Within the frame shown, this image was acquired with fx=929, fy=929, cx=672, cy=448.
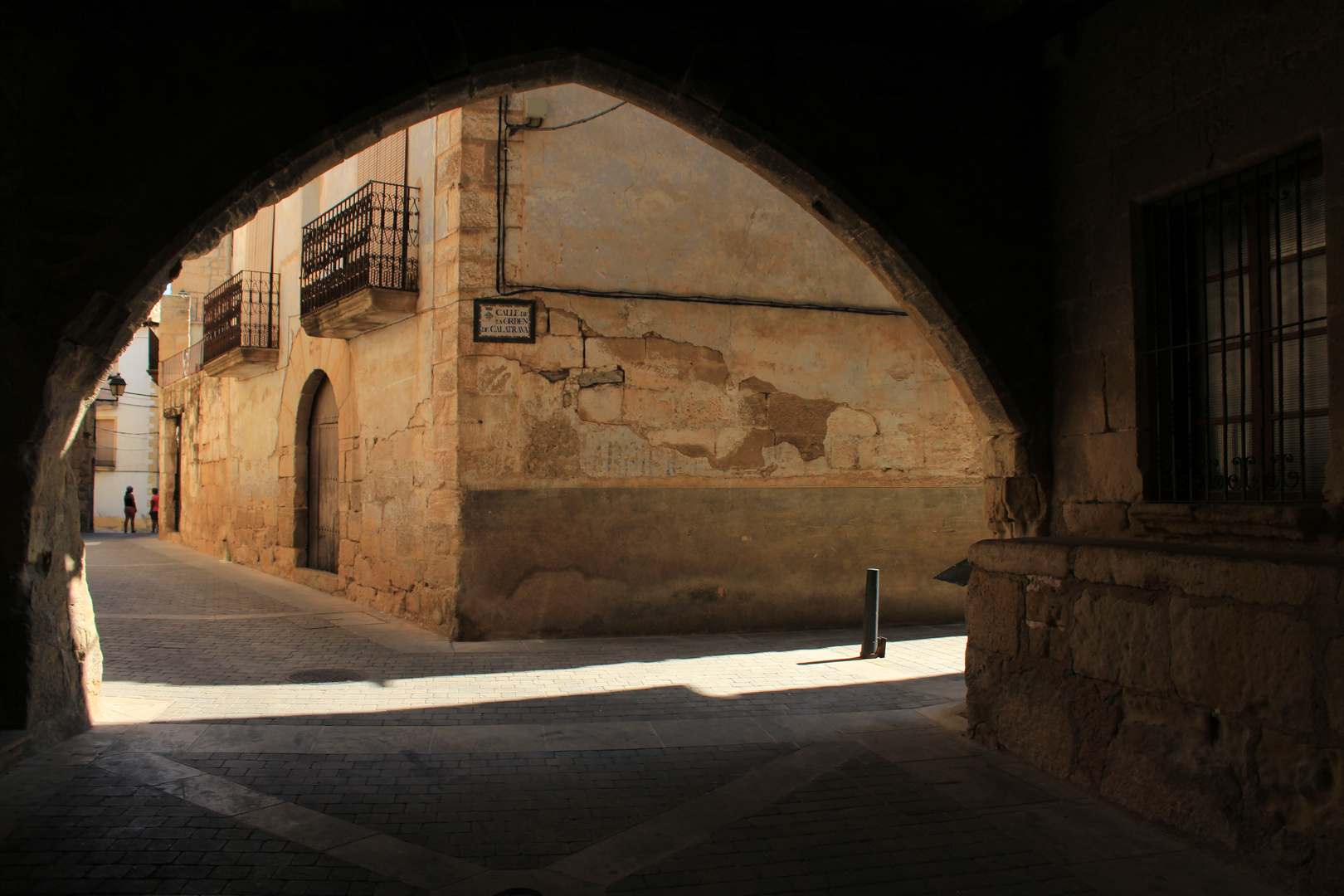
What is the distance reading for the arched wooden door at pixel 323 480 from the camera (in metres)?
10.9

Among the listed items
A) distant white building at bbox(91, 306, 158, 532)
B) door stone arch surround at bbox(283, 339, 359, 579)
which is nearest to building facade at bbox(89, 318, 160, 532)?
distant white building at bbox(91, 306, 158, 532)

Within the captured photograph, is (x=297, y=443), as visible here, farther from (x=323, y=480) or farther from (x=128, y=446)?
(x=128, y=446)

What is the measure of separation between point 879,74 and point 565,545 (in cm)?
444

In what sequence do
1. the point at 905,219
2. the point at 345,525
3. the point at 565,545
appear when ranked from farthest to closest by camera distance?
the point at 345,525, the point at 565,545, the point at 905,219

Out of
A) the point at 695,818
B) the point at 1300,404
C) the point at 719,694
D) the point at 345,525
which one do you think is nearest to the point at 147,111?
the point at 695,818

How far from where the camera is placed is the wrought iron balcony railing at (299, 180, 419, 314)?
841 cm

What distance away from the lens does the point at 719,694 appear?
5.68 m

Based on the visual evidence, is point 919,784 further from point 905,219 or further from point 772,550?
point 772,550

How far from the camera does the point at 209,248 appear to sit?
4.09 m

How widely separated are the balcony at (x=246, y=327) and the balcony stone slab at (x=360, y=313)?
127 inches

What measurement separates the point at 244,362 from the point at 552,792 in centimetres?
1054

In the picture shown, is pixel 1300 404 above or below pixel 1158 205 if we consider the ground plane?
below

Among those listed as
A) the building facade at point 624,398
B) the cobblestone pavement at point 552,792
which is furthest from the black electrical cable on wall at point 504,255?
the cobblestone pavement at point 552,792

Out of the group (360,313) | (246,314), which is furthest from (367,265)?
(246,314)
